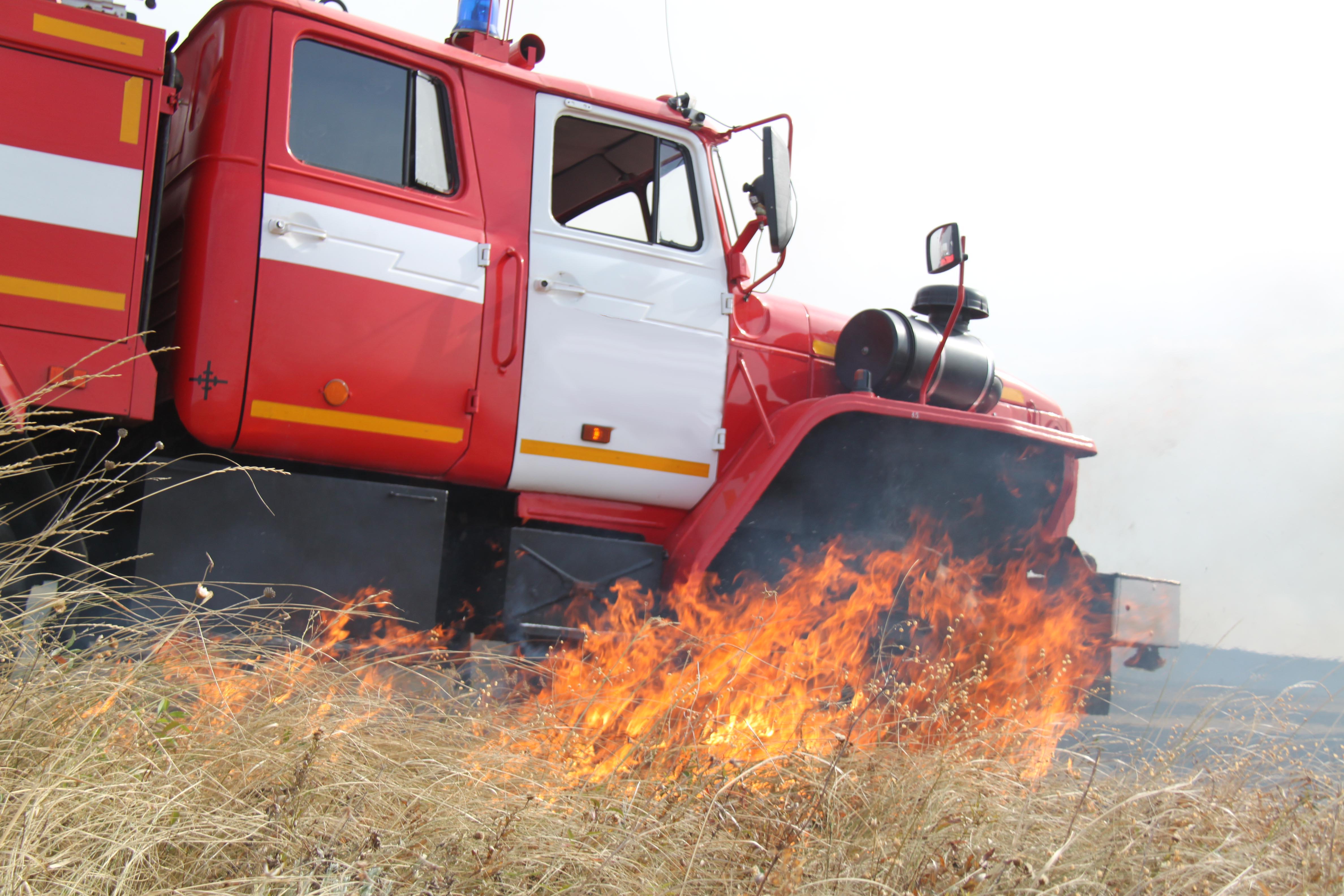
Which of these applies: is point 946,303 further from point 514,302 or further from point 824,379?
point 514,302

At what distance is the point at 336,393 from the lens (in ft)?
10.5

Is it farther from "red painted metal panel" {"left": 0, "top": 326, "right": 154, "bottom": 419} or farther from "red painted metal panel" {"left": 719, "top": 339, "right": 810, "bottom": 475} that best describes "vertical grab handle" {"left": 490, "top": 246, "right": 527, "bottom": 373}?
"red painted metal panel" {"left": 0, "top": 326, "right": 154, "bottom": 419}

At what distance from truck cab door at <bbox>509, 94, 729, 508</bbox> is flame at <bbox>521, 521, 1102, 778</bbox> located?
0.51 metres

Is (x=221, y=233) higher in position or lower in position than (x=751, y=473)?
higher

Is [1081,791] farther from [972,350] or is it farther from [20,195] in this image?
[20,195]

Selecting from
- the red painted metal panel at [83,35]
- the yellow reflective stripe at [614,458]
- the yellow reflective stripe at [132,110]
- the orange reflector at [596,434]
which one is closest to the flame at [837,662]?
the yellow reflective stripe at [614,458]

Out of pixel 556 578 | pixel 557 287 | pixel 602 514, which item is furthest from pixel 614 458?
pixel 557 287

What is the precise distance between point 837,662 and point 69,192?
10.4 ft

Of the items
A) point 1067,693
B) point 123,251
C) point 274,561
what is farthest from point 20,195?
point 1067,693

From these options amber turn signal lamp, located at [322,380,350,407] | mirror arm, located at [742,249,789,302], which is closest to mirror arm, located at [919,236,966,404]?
mirror arm, located at [742,249,789,302]

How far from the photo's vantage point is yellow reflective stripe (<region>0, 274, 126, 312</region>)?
2.71m

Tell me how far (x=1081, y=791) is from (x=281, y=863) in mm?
2041

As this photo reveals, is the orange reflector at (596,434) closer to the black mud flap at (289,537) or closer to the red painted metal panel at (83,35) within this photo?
the black mud flap at (289,537)

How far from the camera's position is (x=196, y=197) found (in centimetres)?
310
